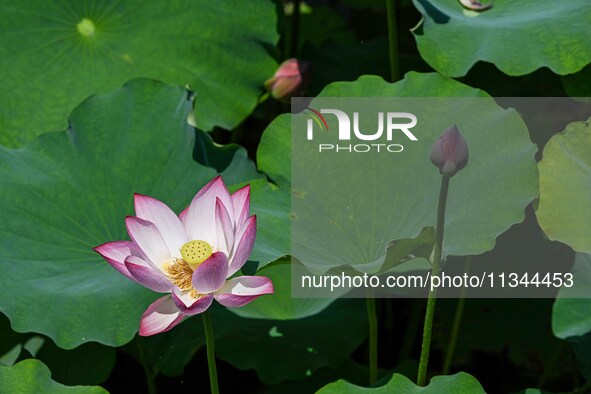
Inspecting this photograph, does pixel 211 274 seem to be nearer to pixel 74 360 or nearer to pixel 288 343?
pixel 288 343

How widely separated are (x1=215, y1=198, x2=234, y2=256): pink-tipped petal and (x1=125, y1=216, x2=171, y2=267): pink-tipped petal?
0.26 feet

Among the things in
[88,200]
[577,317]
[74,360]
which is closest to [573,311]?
[577,317]

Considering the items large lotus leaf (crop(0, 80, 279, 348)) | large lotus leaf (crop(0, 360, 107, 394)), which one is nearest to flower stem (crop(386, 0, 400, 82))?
large lotus leaf (crop(0, 80, 279, 348))

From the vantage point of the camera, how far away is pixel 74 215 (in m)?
1.57

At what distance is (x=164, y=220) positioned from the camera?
126cm

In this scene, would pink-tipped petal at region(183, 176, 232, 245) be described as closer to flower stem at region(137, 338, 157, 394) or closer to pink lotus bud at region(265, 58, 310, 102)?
flower stem at region(137, 338, 157, 394)

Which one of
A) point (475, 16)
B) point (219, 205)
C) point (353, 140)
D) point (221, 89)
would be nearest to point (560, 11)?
point (475, 16)

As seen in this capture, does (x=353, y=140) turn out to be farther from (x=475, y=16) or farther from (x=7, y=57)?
(x=7, y=57)

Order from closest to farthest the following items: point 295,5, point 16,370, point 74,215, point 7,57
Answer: point 16,370 < point 74,215 < point 7,57 < point 295,5

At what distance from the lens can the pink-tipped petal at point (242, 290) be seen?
1.14 metres

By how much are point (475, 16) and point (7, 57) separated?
967 millimetres

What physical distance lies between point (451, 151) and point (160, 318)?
416 millimetres

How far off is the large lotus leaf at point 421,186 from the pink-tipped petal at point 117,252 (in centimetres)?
27

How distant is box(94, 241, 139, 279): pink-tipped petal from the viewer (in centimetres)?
119
